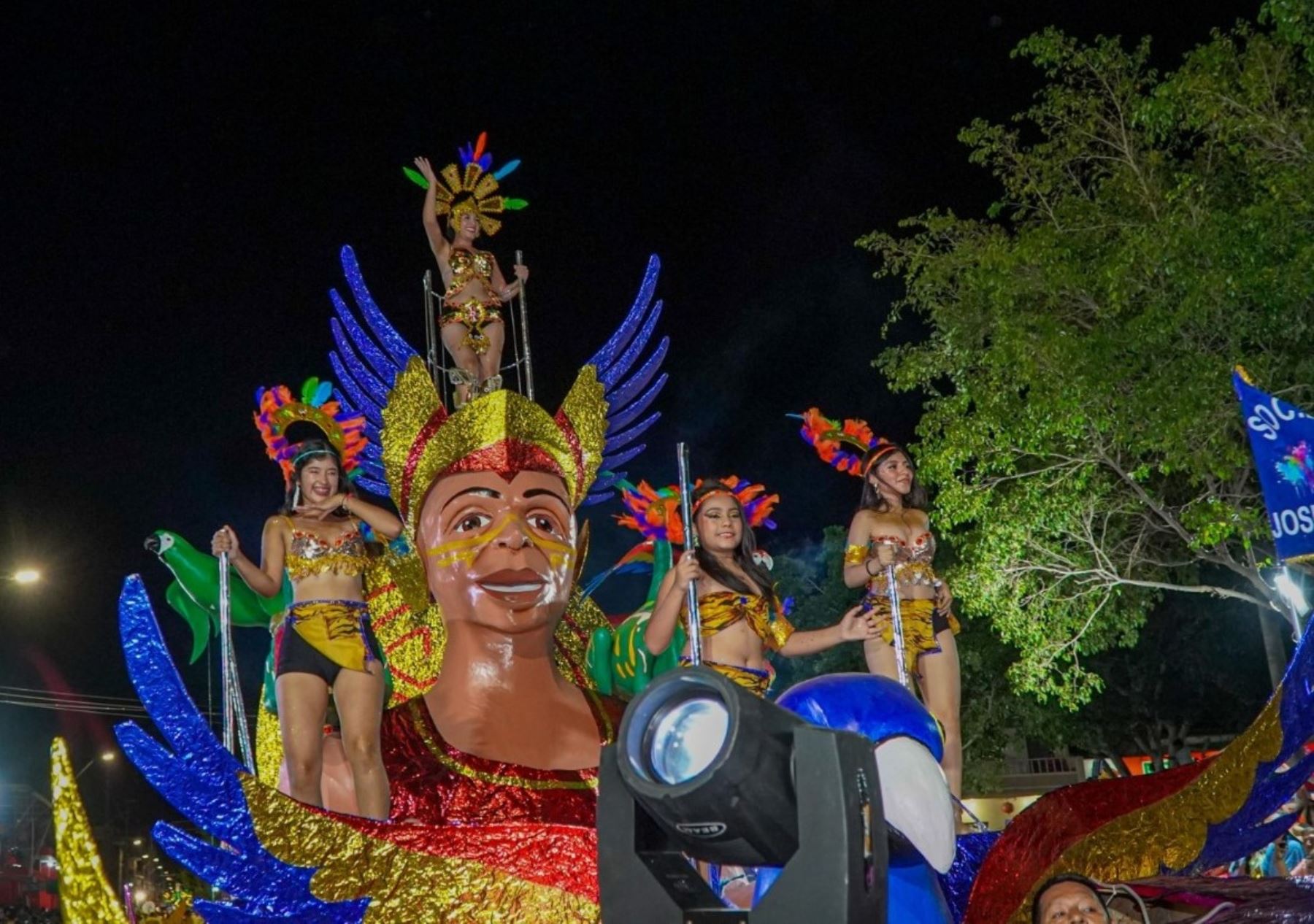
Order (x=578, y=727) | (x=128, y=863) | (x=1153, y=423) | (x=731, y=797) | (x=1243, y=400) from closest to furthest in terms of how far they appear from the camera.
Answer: (x=731, y=797)
(x=578, y=727)
(x=1243, y=400)
(x=1153, y=423)
(x=128, y=863)

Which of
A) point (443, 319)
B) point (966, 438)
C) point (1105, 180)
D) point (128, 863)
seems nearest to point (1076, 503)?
point (966, 438)

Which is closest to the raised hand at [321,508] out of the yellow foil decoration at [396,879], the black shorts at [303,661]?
the black shorts at [303,661]

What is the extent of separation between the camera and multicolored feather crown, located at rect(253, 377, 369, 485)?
548cm

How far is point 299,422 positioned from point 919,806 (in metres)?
3.49

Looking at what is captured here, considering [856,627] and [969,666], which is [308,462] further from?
[969,666]

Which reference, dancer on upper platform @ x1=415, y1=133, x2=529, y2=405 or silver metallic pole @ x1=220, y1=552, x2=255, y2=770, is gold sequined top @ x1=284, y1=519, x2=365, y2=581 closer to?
silver metallic pole @ x1=220, y1=552, x2=255, y2=770

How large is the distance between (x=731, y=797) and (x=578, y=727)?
301 cm

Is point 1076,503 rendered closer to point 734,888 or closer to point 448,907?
point 734,888

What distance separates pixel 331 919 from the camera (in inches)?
130

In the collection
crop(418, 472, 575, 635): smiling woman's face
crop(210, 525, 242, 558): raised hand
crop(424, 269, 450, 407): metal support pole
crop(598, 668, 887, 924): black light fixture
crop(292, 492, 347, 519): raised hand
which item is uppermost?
crop(424, 269, 450, 407): metal support pole

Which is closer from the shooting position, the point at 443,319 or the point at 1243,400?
the point at 443,319

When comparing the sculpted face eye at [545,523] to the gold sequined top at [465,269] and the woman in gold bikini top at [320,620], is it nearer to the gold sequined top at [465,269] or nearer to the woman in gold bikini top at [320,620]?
the woman in gold bikini top at [320,620]

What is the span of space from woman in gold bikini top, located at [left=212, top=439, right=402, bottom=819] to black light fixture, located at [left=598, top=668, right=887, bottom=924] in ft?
8.46

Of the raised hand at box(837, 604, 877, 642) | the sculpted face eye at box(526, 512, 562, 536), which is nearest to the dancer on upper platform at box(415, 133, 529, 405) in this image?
the sculpted face eye at box(526, 512, 562, 536)
